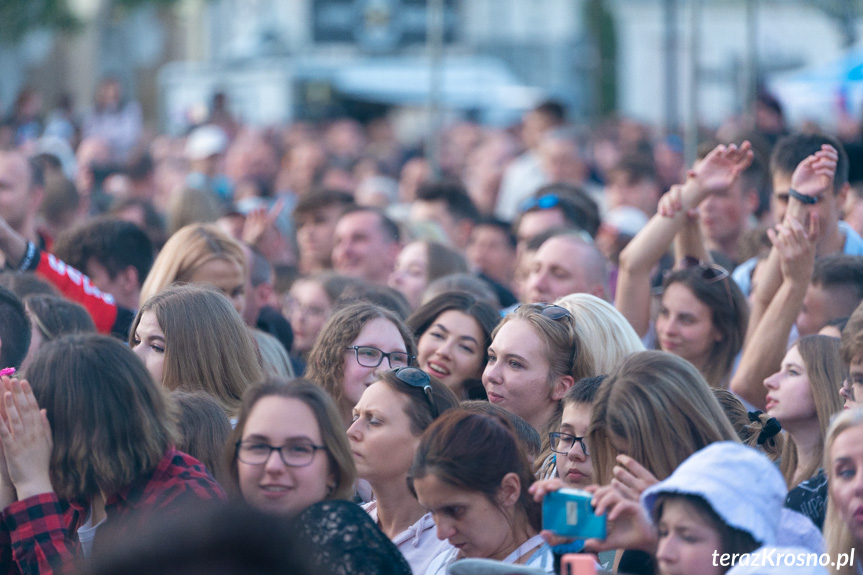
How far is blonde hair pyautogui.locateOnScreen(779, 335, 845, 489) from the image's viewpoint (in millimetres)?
3902

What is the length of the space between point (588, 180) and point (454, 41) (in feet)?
43.3

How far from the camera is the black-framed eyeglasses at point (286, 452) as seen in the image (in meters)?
3.10

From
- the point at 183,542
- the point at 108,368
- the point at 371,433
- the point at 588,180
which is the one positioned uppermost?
the point at 183,542

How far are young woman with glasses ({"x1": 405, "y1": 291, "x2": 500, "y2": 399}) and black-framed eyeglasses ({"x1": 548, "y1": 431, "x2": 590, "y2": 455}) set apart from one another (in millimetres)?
1156

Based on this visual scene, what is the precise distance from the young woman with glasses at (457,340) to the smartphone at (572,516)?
1986 mm

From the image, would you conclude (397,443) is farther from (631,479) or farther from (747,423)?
(747,423)

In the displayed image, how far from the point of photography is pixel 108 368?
3121 mm

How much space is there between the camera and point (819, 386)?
13.1 feet

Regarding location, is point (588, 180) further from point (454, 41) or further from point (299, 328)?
point (454, 41)

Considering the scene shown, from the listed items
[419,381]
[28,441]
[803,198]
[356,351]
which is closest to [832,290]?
[803,198]

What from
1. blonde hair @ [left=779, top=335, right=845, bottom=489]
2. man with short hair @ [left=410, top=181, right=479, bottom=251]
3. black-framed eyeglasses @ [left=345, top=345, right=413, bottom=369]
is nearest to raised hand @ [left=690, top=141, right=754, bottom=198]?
blonde hair @ [left=779, top=335, right=845, bottom=489]

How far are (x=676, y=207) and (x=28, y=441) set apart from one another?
3.16 metres

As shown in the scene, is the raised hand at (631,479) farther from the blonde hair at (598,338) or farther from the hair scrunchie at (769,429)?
the blonde hair at (598,338)

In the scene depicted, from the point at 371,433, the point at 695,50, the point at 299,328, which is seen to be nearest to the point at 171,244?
the point at 299,328
